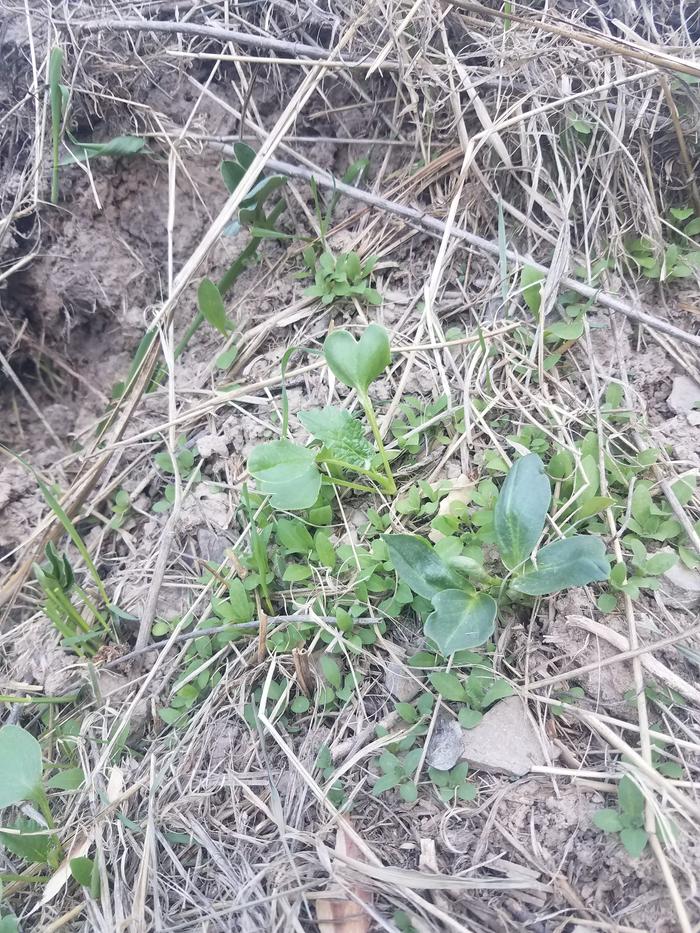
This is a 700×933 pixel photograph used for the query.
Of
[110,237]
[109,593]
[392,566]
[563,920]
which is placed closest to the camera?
[563,920]

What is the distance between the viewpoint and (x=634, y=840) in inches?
34.9

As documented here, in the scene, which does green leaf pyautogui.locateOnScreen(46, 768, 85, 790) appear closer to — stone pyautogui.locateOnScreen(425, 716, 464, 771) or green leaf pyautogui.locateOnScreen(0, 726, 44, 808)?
green leaf pyautogui.locateOnScreen(0, 726, 44, 808)

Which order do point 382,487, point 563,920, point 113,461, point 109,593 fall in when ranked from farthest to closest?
1. point 113,461
2. point 109,593
3. point 382,487
4. point 563,920

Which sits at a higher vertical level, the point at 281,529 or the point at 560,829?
the point at 281,529

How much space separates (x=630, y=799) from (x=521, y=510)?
0.46 metres

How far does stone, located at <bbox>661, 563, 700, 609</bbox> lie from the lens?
1090 millimetres

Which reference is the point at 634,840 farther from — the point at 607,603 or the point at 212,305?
the point at 212,305

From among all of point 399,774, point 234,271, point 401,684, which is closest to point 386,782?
point 399,774

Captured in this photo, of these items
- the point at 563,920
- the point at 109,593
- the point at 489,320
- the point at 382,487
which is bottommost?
the point at 563,920

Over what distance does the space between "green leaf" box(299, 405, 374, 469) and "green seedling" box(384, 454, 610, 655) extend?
0.24m

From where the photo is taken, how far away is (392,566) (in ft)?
3.69

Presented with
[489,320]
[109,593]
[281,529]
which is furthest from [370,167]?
[109,593]

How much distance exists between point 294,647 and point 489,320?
0.83m

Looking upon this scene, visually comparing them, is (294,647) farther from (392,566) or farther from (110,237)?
(110,237)
